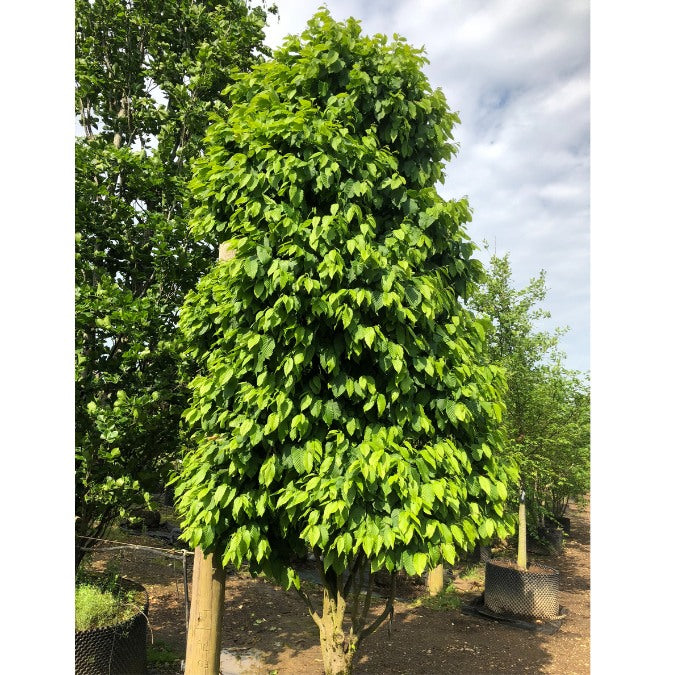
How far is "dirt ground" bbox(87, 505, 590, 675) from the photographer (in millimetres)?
6906

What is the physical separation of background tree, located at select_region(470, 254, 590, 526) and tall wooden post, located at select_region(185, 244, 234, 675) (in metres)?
6.60

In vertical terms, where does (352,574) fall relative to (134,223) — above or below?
below

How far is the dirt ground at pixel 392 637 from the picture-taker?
691 cm

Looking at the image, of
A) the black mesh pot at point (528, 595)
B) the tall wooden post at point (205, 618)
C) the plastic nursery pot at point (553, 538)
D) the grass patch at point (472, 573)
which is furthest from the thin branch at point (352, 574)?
the plastic nursery pot at point (553, 538)

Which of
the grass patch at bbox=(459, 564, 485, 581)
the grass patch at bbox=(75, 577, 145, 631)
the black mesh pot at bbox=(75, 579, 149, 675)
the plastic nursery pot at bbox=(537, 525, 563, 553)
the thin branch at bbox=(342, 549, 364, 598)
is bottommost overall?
the plastic nursery pot at bbox=(537, 525, 563, 553)

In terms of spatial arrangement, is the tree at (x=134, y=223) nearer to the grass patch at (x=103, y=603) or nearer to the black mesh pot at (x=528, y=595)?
the grass patch at (x=103, y=603)

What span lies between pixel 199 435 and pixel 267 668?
404 centimetres

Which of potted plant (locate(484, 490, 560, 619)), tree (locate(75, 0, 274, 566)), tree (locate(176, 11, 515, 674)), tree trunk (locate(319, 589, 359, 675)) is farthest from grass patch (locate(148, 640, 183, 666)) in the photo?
potted plant (locate(484, 490, 560, 619))

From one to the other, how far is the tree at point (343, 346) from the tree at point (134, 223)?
1631mm

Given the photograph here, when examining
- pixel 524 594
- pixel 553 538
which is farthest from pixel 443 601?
pixel 553 538

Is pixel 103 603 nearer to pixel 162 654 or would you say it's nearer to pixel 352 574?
pixel 162 654

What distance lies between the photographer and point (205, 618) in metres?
4.70

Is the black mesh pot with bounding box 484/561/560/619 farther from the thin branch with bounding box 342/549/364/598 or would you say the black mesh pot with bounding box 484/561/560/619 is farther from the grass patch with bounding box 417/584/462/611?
the thin branch with bounding box 342/549/364/598

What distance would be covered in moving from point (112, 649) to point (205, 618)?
160 centimetres
